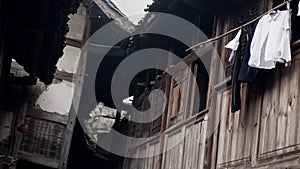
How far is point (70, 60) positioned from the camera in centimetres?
1962

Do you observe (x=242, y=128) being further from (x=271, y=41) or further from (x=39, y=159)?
(x=39, y=159)

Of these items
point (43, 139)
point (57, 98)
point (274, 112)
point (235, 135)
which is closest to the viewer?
point (274, 112)

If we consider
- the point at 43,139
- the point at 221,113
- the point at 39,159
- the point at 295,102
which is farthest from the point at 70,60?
the point at 295,102

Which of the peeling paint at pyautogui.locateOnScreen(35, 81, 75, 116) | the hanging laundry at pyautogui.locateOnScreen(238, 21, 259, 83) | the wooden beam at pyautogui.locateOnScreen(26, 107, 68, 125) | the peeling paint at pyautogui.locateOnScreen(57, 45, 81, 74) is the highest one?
the peeling paint at pyautogui.locateOnScreen(57, 45, 81, 74)

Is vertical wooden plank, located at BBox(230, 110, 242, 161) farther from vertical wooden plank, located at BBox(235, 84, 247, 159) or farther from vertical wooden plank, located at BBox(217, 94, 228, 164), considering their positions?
vertical wooden plank, located at BBox(217, 94, 228, 164)

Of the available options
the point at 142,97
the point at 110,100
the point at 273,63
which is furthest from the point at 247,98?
the point at 110,100

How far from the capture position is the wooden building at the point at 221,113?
26.7ft

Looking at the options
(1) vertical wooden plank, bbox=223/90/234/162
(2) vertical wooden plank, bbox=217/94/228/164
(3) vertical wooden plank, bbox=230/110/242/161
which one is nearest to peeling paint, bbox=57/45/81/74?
(2) vertical wooden plank, bbox=217/94/228/164

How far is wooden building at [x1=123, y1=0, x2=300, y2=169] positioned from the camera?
8.13 m

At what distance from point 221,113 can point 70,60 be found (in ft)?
32.6

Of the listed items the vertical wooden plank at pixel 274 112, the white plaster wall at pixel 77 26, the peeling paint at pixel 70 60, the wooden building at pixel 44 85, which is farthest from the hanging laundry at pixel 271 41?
the white plaster wall at pixel 77 26

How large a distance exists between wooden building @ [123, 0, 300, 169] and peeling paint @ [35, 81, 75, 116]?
3.15 m

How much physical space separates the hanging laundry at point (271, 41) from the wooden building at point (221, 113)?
0.20 meters

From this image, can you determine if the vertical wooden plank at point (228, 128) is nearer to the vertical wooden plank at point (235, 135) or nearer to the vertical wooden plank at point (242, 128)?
the vertical wooden plank at point (235, 135)
